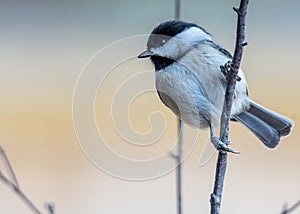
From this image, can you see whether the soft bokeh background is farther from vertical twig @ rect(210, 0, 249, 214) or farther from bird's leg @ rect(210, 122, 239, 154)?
vertical twig @ rect(210, 0, 249, 214)

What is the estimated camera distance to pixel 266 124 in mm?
1301

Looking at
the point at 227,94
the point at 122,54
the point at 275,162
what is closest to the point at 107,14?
the point at 122,54

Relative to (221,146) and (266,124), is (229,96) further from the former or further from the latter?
(266,124)

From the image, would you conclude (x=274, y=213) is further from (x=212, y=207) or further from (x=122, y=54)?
(x=212, y=207)

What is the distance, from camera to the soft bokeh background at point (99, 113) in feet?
5.91

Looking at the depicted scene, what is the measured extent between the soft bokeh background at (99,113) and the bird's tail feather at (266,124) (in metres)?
0.41

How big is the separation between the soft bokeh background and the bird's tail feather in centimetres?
41

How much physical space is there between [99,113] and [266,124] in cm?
57

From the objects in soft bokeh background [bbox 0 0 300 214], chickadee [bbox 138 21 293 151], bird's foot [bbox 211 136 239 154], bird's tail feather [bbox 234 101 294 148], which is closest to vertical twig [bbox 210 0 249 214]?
bird's foot [bbox 211 136 239 154]

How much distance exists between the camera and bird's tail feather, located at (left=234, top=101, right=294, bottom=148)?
129 centimetres

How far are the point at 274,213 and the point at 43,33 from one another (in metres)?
0.92

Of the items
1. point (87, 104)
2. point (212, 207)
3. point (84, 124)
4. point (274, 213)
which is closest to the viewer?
point (212, 207)

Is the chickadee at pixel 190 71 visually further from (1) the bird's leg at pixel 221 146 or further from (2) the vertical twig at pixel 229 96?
(2) the vertical twig at pixel 229 96

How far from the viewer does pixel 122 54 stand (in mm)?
1577
